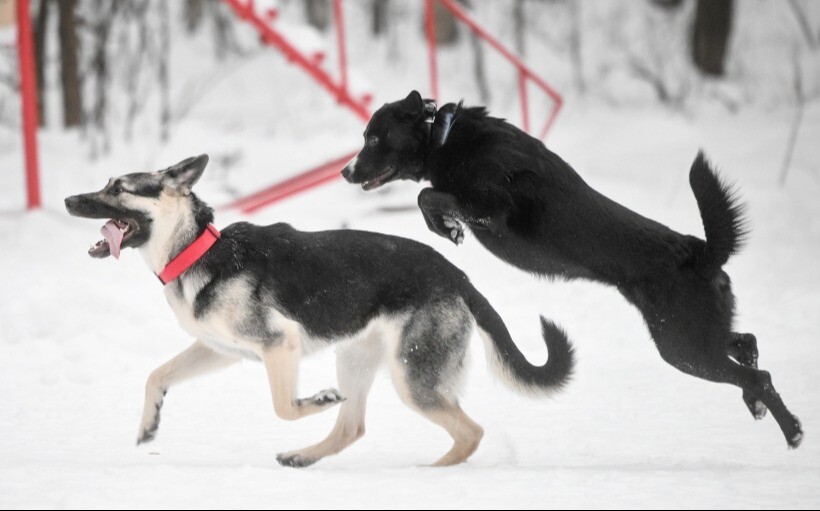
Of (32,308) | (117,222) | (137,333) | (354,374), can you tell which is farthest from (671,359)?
(32,308)

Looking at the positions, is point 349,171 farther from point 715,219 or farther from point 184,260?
point 715,219

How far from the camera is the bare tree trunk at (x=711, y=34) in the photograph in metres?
15.7

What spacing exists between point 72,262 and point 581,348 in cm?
403

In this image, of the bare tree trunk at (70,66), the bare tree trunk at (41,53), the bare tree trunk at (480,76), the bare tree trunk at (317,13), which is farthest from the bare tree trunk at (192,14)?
the bare tree trunk at (70,66)

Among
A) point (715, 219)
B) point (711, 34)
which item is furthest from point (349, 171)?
point (711, 34)

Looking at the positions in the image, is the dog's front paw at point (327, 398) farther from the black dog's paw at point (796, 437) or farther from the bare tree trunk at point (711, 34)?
the bare tree trunk at point (711, 34)

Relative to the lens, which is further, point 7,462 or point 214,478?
point 7,462

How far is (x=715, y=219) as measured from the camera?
448 cm

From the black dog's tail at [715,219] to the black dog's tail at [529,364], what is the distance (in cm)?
69

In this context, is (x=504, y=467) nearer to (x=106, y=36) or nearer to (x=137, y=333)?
(x=137, y=333)

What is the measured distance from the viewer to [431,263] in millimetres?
4441

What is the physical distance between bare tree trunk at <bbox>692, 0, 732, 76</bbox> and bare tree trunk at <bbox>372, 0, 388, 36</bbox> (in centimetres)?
721

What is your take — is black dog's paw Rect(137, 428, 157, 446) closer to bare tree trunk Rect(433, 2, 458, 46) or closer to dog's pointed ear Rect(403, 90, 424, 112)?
dog's pointed ear Rect(403, 90, 424, 112)

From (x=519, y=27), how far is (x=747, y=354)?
49.3ft
